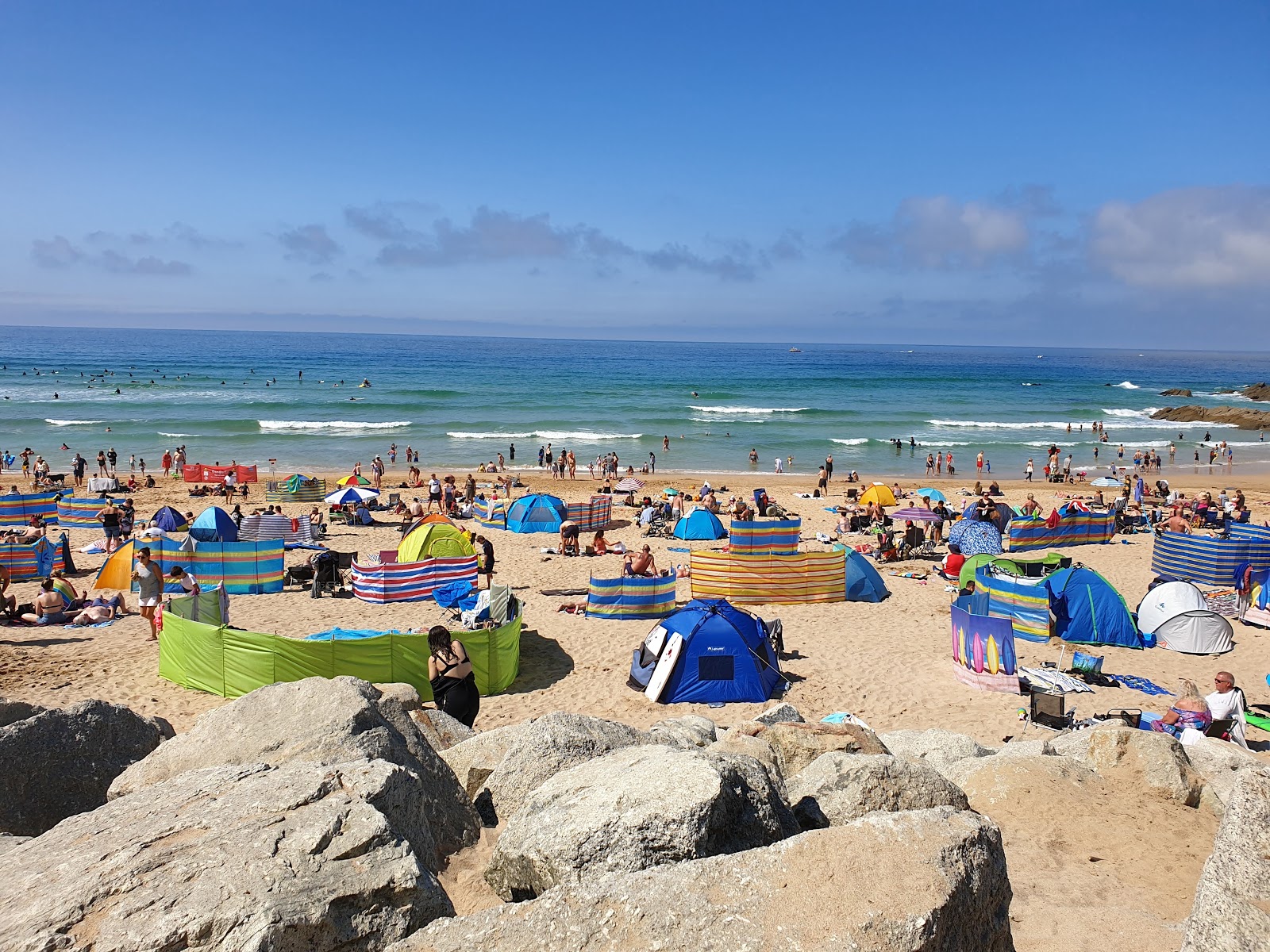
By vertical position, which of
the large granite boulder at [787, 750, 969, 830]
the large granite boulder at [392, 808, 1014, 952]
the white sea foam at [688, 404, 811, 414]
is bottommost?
the white sea foam at [688, 404, 811, 414]

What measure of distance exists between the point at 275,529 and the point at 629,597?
9883 millimetres

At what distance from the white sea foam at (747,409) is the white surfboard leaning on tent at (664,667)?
51.9 metres

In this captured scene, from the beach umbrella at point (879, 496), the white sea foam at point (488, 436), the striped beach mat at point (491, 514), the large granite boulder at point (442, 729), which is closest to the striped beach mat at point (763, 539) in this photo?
the striped beach mat at point (491, 514)

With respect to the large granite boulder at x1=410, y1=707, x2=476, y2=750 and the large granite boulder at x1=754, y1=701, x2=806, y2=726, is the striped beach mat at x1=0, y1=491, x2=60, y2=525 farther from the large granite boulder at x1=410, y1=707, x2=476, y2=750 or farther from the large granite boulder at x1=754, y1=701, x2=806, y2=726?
the large granite boulder at x1=754, y1=701, x2=806, y2=726

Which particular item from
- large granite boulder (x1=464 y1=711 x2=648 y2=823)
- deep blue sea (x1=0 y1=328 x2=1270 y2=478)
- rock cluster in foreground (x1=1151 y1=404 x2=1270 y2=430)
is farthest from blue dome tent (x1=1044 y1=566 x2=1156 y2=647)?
rock cluster in foreground (x1=1151 y1=404 x2=1270 y2=430)

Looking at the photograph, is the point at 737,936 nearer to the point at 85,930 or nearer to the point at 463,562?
the point at 85,930

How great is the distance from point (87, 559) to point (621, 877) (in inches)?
766

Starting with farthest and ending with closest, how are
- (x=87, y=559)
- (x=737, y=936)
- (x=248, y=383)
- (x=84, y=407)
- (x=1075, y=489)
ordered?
1. (x=248, y=383)
2. (x=84, y=407)
3. (x=1075, y=489)
4. (x=87, y=559)
5. (x=737, y=936)

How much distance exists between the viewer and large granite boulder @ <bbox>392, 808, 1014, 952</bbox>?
289cm

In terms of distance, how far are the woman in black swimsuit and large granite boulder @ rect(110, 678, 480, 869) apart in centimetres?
145

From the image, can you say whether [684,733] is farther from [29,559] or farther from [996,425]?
[996,425]

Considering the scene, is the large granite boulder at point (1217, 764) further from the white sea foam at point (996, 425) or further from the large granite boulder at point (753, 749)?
the white sea foam at point (996, 425)

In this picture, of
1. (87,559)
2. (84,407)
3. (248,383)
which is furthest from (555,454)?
(248,383)

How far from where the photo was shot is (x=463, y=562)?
15797mm
